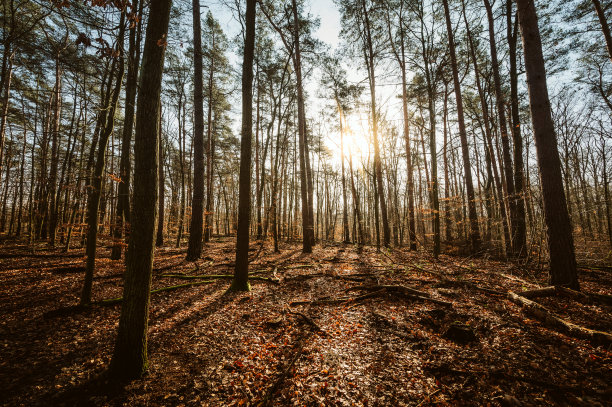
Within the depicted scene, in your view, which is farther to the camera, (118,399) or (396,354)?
(396,354)

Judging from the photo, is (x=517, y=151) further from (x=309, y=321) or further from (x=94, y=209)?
(x=94, y=209)

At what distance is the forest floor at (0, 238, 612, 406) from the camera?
8.31ft

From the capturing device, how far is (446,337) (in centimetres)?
362

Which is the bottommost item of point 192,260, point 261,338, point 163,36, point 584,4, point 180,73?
point 261,338

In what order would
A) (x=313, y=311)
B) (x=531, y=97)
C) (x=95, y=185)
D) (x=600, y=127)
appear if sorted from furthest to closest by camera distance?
(x=600, y=127) < (x=531, y=97) < (x=313, y=311) < (x=95, y=185)

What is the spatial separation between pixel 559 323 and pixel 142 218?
21.5ft

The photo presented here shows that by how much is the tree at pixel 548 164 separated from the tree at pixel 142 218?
25.5 feet

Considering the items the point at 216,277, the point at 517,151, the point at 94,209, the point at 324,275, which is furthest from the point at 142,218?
the point at 517,151

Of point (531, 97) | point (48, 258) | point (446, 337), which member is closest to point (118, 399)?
point (446, 337)

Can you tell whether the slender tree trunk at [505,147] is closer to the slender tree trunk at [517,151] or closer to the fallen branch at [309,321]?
the slender tree trunk at [517,151]

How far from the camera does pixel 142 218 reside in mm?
2750

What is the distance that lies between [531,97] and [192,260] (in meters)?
12.0

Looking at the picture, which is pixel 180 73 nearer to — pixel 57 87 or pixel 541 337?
pixel 57 87

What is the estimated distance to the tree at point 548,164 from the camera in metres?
4.84
